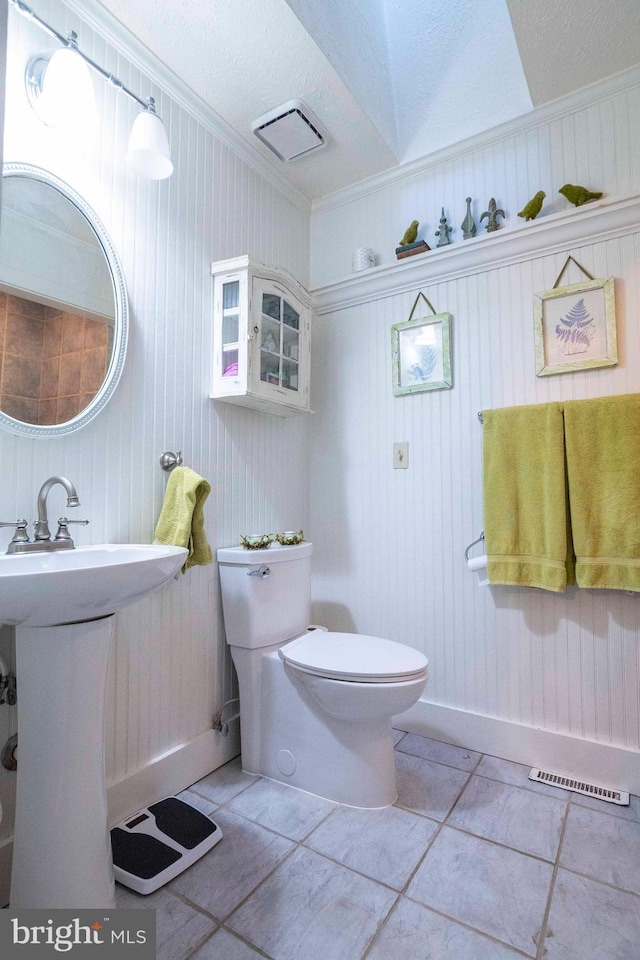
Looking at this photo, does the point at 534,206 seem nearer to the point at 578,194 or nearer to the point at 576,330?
the point at 578,194

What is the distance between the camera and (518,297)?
1785 mm

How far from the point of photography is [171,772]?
1507mm


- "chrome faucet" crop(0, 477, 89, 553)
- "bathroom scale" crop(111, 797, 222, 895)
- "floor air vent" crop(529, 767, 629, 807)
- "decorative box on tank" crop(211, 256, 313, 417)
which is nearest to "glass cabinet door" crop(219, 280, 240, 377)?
"decorative box on tank" crop(211, 256, 313, 417)

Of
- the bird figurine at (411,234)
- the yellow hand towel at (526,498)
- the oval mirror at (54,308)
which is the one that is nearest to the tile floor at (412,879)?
the yellow hand towel at (526,498)

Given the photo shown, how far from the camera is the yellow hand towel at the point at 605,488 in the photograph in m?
1.50

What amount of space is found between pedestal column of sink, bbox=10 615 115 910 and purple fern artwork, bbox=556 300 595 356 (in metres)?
1.69

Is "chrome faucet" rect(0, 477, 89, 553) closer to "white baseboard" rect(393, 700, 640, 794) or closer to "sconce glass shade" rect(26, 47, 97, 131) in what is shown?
"sconce glass shade" rect(26, 47, 97, 131)

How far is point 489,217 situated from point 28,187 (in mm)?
1528

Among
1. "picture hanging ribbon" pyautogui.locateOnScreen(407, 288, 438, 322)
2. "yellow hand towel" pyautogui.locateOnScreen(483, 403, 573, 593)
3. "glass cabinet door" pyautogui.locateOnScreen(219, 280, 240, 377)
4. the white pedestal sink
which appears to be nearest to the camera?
the white pedestal sink

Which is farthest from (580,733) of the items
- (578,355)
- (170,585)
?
(170,585)

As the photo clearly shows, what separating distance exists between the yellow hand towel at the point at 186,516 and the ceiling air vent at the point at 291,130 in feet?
4.43

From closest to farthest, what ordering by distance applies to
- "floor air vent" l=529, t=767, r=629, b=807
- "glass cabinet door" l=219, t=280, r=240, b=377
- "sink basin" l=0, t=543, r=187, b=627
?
"sink basin" l=0, t=543, r=187, b=627 < "floor air vent" l=529, t=767, r=629, b=807 < "glass cabinet door" l=219, t=280, r=240, b=377

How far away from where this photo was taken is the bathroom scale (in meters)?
1.16

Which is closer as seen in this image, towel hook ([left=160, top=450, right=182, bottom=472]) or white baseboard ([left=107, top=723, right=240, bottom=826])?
white baseboard ([left=107, top=723, right=240, bottom=826])
